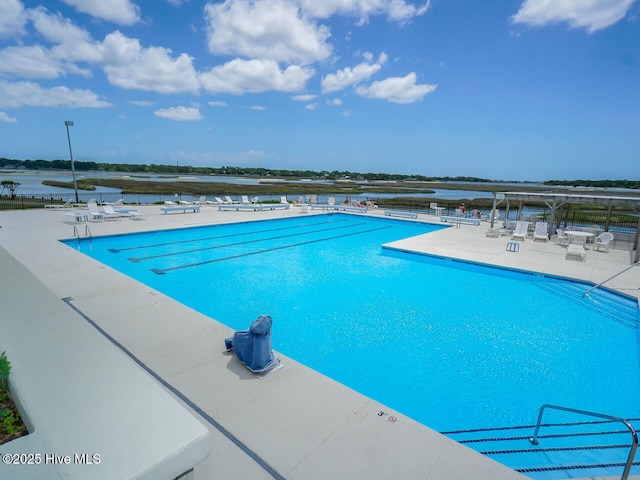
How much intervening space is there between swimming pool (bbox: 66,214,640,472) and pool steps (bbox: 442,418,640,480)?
0.78 feet

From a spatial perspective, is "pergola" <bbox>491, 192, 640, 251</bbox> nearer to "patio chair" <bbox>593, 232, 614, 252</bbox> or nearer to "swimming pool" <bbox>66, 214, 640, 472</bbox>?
"patio chair" <bbox>593, 232, 614, 252</bbox>

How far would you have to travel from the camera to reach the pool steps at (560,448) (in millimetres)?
3121

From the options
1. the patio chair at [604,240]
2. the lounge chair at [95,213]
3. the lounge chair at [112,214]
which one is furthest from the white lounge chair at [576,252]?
the lounge chair at [95,213]

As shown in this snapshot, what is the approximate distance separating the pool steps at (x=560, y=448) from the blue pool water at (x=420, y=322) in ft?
0.75

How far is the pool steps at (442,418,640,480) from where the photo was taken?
123 inches

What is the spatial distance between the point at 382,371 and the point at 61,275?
22.5 ft

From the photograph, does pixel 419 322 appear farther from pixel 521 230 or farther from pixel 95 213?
pixel 95 213

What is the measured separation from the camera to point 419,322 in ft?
21.4

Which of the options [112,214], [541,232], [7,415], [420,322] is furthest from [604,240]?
[112,214]

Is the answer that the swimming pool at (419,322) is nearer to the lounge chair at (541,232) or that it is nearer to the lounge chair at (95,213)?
the lounge chair at (95,213)

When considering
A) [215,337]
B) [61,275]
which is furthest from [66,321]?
[61,275]

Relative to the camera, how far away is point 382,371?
4.94m

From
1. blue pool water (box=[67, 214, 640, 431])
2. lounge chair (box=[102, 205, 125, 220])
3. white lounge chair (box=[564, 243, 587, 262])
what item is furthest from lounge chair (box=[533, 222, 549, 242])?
lounge chair (box=[102, 205, 125, 220])

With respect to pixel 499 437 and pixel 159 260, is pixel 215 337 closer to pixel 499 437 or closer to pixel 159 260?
pixel 499 437
